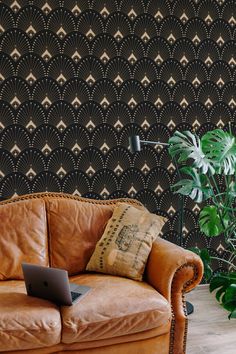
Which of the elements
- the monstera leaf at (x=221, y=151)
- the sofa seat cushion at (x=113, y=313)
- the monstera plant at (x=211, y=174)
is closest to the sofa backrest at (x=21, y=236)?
the sofa seat cushion at (x=113, y=313)

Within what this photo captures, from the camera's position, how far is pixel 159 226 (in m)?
2.91

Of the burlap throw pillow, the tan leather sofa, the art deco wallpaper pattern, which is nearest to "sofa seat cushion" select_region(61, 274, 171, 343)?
the tan leather sofa

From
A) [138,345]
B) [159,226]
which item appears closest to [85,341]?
[138,345]

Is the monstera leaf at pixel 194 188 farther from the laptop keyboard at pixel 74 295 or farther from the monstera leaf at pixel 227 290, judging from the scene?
the laptop keyboard at pixel 74 295

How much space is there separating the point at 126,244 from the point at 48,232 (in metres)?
0.56

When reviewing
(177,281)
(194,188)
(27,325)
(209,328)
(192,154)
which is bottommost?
(209,328)

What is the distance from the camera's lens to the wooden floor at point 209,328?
2.67 meters

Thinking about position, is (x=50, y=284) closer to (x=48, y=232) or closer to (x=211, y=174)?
(x=48, y=232)

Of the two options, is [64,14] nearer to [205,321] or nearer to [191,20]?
[191,20]

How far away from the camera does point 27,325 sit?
2.15m

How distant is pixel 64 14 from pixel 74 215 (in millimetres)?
1486

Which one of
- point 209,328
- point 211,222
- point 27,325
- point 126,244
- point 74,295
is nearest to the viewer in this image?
point 27,325

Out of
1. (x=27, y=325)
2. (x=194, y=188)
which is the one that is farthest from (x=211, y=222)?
(x=27, y=325)

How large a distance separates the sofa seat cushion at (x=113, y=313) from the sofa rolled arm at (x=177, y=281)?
0.26 ft
